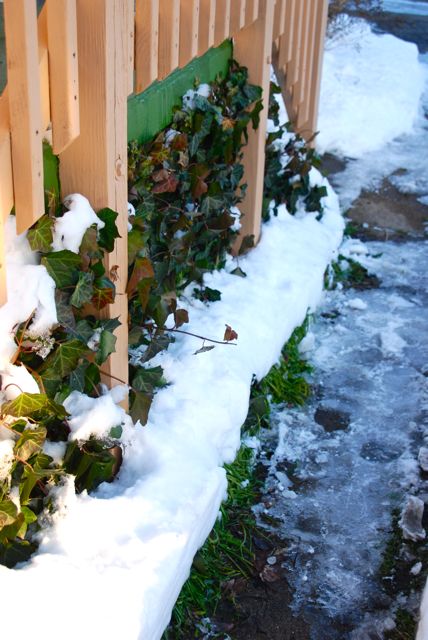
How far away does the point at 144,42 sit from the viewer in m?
2.79

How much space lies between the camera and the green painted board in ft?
10.5

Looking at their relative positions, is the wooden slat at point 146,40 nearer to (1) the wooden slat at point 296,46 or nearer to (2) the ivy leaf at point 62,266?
(2) the ivy leaf at point 62,266

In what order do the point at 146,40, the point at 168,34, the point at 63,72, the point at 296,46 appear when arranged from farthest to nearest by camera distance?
the point at 296,46 < the point at 168,34 < the point at 146,40 < the point at 63,72

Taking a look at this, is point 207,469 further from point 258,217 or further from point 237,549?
point 258,217

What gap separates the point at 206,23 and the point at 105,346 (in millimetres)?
1500

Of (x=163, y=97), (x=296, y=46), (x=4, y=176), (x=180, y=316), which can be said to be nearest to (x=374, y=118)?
(x=296, y=46)

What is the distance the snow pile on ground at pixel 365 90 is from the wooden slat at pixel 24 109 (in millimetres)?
5825

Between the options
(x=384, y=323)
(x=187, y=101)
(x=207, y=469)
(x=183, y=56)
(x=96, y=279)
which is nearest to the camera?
(x=96, y=279)

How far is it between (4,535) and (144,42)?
1587 mm

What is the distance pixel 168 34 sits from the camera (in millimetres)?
3008

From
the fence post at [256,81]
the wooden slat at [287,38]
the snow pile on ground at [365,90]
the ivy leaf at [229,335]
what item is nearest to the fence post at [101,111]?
the ivy leaf at [229,335]

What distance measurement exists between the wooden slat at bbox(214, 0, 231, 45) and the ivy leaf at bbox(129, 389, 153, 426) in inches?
62.6

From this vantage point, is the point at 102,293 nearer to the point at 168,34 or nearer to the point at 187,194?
the point at 168,34

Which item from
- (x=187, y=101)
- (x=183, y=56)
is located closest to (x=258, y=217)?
(x=187, y=101)
